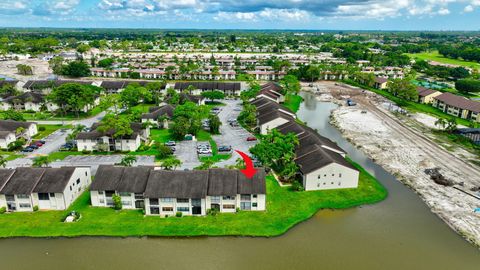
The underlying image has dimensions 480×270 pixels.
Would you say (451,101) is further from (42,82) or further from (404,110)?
(42,82)

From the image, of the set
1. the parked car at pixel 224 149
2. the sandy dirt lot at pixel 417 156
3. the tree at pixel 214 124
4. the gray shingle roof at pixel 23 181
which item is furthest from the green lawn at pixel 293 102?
the gray shingle roof at pixel 23 181

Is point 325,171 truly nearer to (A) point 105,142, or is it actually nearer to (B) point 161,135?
(B) point 161,135

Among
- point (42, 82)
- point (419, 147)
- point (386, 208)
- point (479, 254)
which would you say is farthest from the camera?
point (42, 82)

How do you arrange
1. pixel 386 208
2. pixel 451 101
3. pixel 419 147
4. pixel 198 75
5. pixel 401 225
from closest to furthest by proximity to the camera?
1. pixel 401 225
2. pixel 386 208
3. pixel 419 147
4. pixel 451 101
5. pixel 198 75

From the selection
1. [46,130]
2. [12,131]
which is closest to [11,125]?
[12,131]

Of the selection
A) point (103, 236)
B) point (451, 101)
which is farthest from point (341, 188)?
point (451, 101)

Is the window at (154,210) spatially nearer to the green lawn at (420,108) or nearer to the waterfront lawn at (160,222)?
the waterfront lawn at (160,222)
